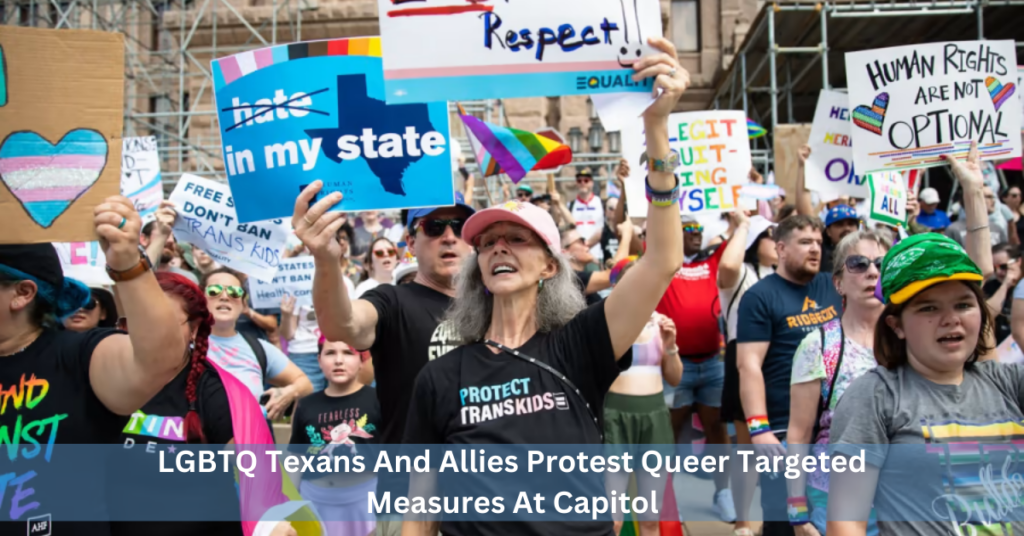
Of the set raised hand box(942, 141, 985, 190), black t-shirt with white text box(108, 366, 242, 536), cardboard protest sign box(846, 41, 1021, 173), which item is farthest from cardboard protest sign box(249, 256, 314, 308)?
raised hand box(942, 141, 985, 190)

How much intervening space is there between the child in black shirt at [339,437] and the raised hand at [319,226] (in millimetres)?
1794

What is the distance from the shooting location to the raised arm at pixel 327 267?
8.61 ft

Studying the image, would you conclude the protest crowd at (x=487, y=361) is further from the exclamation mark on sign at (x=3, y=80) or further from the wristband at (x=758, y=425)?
the exclamation mark on sign at (x=3, y=80)

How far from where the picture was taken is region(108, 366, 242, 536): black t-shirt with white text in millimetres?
2750

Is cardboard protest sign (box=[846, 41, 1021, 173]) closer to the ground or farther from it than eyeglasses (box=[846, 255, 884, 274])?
farther from it

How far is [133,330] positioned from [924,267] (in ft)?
7.31

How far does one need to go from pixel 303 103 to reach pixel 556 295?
1377 mm

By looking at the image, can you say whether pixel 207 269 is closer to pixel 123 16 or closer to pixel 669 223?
pixel 669 223

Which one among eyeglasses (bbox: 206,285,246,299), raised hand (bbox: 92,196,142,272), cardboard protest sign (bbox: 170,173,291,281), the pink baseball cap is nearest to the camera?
raised hand (bbox: 92,196,142,272)

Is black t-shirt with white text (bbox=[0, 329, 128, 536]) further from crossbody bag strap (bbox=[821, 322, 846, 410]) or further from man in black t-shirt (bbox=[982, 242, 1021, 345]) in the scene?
man in black t-shirt (bbox=[982, 242, 1021, 345])

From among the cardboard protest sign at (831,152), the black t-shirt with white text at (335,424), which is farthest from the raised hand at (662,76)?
the cardboard protest sign at (831,152)

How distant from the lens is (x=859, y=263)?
3416 mm

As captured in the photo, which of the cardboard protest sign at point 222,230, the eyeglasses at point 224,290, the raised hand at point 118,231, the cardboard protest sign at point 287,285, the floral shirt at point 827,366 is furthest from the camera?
the cardboard protest sign at point 287,285

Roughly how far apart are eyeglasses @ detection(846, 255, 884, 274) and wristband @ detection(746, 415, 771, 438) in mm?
856
